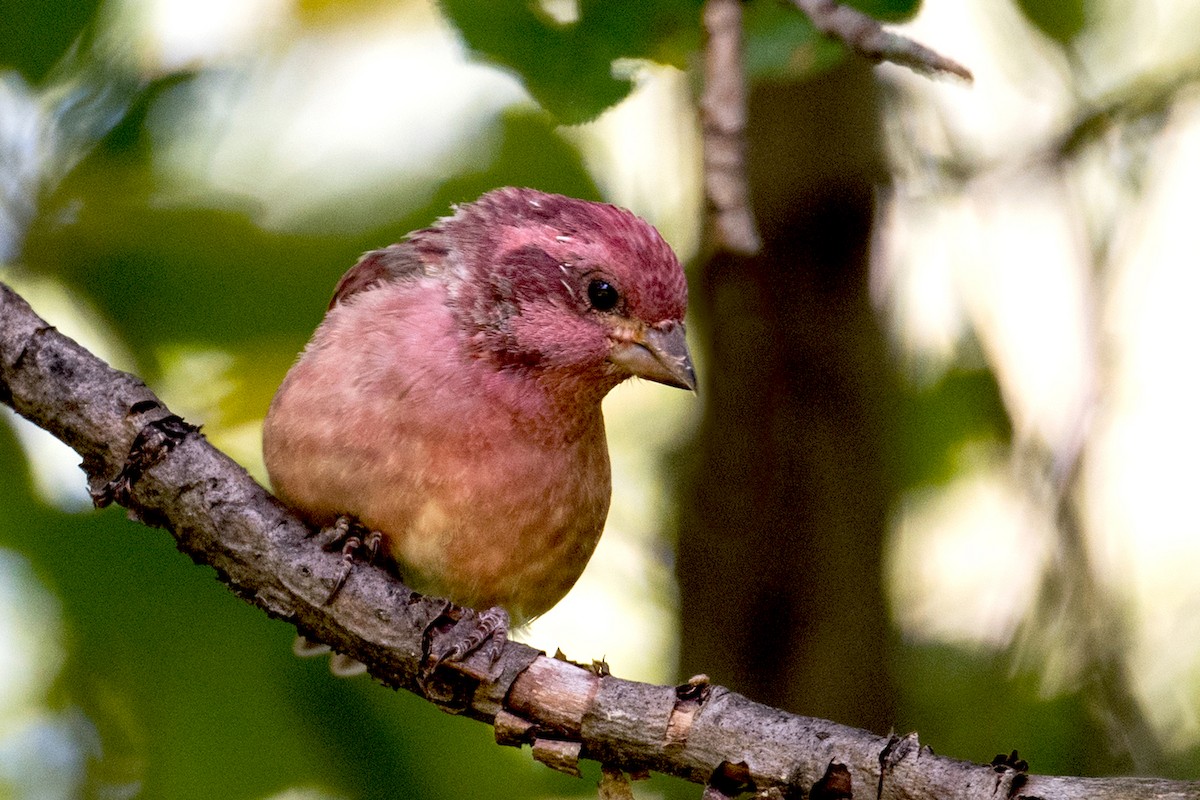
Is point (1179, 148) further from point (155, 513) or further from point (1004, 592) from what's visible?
point (155, 513)

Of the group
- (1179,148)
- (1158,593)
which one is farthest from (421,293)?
(1158,593)

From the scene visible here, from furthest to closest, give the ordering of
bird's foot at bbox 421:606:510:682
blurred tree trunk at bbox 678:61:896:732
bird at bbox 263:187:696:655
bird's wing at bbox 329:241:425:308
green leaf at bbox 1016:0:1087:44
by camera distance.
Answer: blurred tree trunk at bbox 678:61:896:732, green leaf at bbox 1016:0:1087:44, bird's wing at bbox 329:241:425:308, bird at bbox 263:187:696:655, bird's foot at bbox 421:606:510:682

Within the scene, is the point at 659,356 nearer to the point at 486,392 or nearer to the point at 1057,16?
the point at 486,392

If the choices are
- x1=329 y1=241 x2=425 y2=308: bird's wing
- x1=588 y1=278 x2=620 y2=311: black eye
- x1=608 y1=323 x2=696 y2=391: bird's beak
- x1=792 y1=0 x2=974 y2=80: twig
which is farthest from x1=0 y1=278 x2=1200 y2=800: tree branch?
x1=792 y1=0 x2=974 y2=80: twig

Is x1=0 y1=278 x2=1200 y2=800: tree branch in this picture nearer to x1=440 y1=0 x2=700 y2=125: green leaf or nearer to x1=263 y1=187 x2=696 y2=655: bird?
x1=263 y1=187 x2=696 y2=655: bird

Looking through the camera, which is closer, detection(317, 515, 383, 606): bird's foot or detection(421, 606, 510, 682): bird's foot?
detection(421, 606, 510, 682): bird's foot

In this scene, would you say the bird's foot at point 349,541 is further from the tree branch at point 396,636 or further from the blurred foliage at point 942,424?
the blurred foliage at point 942,424
